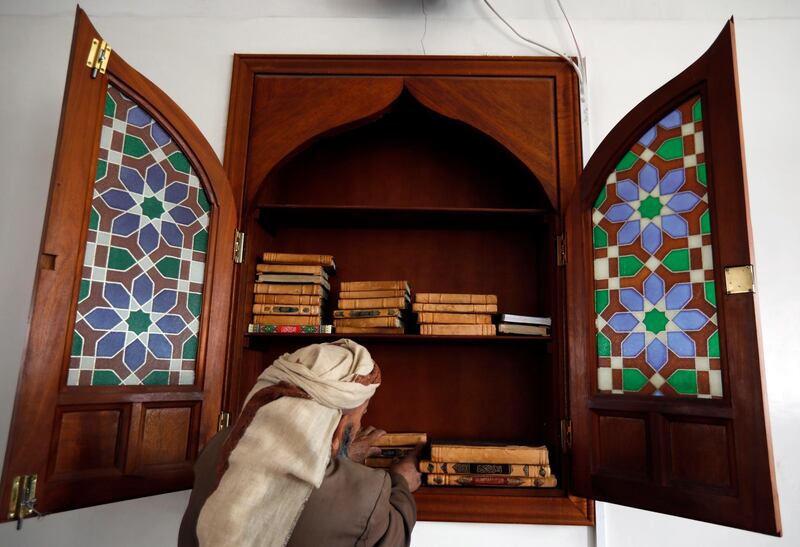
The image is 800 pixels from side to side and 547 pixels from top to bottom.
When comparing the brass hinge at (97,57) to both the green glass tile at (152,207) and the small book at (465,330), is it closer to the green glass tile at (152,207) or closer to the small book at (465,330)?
the green glass tile at (152,207)

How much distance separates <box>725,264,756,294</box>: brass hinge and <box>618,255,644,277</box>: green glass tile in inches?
14.1

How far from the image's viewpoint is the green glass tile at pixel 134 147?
1978 mm

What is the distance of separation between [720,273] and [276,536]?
1.46 m

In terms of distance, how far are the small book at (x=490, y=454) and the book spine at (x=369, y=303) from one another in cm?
60

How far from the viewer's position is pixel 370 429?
7.45 feet

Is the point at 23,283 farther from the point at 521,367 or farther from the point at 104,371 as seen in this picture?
the point at 521,367

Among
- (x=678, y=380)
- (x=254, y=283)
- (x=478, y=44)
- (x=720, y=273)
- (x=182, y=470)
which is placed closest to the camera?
(x=720, y=273)

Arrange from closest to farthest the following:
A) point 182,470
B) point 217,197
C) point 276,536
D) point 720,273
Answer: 1. point 276,536
2. point 720,273
3. point 182,470
4. point 217,197

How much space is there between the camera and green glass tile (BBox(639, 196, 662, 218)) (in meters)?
1.97

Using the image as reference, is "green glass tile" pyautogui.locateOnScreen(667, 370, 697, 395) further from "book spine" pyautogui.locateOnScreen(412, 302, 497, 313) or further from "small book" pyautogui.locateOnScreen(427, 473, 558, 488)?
"book spine" pyautogui.locateOnScreen(412, 302, 497, 313)

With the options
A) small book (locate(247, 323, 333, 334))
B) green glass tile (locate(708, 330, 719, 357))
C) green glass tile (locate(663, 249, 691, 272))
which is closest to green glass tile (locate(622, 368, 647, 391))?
green glass tile (locate(708, 330, 719, 357))

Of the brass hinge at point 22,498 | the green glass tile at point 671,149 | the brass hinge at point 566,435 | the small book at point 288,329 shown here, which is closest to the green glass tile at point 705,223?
the green glass tile at point 671,149

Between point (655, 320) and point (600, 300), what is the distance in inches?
8.8

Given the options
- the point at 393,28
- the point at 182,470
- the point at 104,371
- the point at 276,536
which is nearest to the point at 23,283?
the point at 104,371
